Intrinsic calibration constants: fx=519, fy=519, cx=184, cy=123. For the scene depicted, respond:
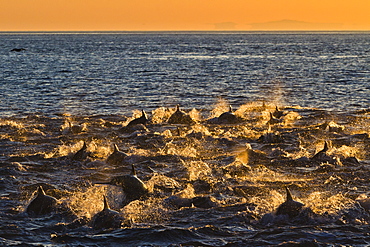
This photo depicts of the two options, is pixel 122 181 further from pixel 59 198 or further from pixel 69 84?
pixel 69 84

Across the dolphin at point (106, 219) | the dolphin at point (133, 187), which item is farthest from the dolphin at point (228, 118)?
the dolphin at point (106, 219)

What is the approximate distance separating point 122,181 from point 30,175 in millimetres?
4200

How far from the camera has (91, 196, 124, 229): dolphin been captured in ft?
45.7

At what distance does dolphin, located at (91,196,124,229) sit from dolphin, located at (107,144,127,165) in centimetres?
596

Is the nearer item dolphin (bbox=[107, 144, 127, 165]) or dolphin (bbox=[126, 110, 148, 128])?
dolphin (bbox=[107, 144, 127, 165])

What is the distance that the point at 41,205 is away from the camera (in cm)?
1533

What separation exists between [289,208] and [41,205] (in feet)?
23.6

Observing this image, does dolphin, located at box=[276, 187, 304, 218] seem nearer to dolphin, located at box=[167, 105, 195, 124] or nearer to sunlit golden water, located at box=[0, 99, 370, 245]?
sunlit golden water, located at box=[0, 99, 370, 245]

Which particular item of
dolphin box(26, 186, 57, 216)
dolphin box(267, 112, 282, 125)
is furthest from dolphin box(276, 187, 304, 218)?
dolphin box(267, 112, 282, 125)

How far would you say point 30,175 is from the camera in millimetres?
19047

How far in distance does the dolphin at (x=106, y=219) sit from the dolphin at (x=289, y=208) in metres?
4.39

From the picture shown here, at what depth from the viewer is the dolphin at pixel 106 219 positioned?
13927 millimetres

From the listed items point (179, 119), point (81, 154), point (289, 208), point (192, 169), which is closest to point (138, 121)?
point (179, 119)

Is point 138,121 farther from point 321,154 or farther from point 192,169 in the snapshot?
point 321,154
